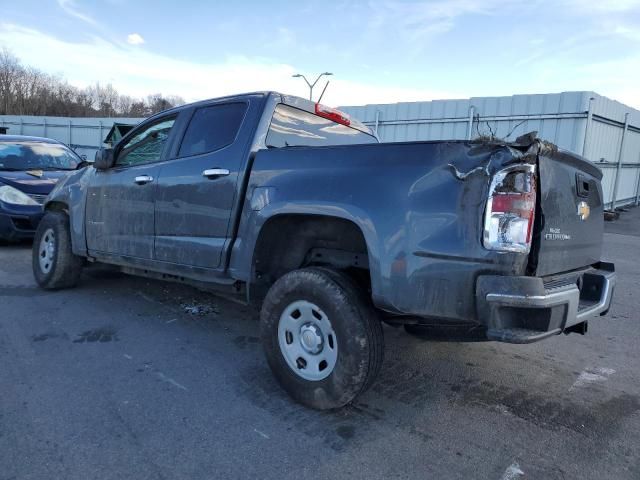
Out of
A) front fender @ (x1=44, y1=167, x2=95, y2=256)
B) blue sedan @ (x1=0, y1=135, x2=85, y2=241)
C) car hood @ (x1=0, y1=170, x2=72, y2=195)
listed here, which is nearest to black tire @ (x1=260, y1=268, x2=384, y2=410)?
front fender @ (x1=44, y1=167, x2=95, y2=256)

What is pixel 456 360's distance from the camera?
12.9 ft

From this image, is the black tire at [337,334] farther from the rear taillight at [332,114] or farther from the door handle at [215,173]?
the rear taillight at [332,114]

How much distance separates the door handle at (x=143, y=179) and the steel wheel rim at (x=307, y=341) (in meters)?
1.99

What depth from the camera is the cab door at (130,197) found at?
4.35 m

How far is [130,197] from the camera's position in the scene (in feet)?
14.9

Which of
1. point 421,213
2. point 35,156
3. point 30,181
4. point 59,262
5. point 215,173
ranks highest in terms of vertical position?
point 35,156

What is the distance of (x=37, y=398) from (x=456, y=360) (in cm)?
302

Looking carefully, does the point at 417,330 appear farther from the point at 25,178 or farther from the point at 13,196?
the point at 25,178

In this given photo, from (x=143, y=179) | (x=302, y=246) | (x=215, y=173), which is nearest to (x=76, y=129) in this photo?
(x=143, y=179)

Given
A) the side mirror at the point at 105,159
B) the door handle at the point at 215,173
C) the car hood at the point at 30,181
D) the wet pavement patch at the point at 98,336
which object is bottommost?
the wet pavement patch at the point at 98,336

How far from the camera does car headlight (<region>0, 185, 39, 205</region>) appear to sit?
7.36m

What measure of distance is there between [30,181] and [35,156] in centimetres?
113

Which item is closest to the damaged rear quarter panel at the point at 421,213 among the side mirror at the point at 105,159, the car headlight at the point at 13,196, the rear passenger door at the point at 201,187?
the rear passenger door at the point at 201,187

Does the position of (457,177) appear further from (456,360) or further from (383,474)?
(456,360)
